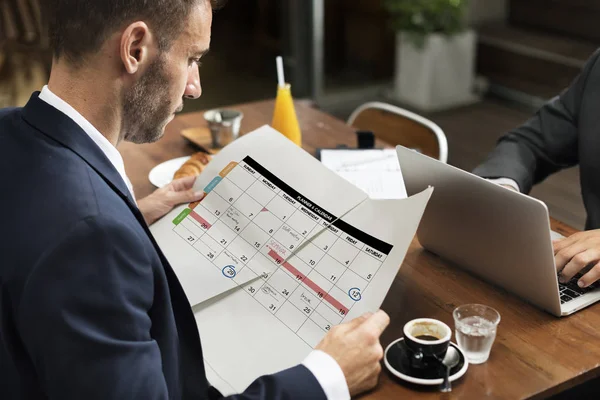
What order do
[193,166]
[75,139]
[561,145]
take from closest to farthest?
[75,139], [193,166], [561,145]

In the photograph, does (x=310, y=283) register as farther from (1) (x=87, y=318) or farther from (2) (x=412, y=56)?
(2) (x=412, y=56)

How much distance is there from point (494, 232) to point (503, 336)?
173 millimetres

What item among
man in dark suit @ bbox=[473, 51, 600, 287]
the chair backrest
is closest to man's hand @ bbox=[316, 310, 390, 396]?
man in dark suit @ bbox=[473, 51, 600, 287]

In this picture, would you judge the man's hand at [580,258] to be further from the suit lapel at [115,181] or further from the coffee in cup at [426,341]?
the suit lapel at [115,181]

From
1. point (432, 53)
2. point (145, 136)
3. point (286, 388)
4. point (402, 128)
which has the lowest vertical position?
point (432, 53)

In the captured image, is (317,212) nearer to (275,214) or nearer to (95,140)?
(275,214)

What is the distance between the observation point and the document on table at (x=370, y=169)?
1.67 metres

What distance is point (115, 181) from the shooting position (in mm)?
977

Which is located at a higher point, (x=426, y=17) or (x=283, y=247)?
(x=283, y=247)

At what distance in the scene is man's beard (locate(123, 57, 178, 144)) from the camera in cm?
104

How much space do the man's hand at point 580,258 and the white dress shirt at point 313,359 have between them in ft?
1.58

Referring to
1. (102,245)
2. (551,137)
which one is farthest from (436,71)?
(102,245)

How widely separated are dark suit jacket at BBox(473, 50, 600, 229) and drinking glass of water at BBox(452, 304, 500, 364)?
0.61 meters

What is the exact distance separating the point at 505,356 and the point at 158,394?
53cm
